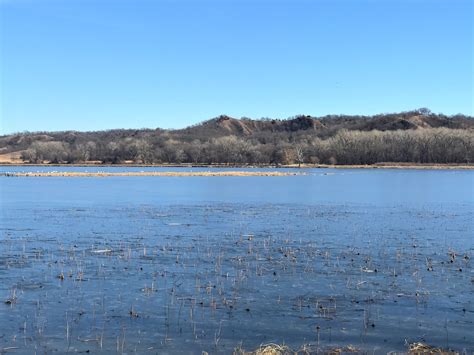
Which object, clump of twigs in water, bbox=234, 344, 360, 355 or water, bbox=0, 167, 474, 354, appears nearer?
clump of twigs in water, bbox=234, 344, 360, 355

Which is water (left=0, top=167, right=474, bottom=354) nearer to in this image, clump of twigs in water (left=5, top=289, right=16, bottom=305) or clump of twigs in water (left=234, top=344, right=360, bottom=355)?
clump of twigs in water (left=5, top=289, right=16, bottom=305)

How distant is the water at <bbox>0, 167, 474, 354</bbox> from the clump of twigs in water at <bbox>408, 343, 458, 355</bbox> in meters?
0.52

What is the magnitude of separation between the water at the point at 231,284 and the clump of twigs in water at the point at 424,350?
0.52m

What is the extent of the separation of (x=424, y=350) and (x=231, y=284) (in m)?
8.29

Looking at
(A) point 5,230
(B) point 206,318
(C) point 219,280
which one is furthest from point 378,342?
(A) point 5,230

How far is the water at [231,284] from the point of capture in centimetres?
1528

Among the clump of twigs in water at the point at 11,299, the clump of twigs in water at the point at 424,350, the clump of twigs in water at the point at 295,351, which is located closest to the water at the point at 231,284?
the clump of twigs in water at the point at 11,299

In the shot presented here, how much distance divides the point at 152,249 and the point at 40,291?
28.5 ft

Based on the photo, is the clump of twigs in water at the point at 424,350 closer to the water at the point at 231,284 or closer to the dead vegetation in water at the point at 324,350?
the dead vegetation in water at the point at 324,350

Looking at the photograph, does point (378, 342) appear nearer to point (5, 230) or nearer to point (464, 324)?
point (464, 324)

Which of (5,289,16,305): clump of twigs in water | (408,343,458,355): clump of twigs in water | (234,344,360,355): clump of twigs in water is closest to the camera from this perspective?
(234,344,360,355): clump of twigs in water

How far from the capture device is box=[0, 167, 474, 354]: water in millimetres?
15281

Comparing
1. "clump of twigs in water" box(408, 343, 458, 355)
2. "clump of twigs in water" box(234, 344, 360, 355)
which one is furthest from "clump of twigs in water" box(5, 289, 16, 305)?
"clump of twigs in water" box(408, 343, 458, 355)

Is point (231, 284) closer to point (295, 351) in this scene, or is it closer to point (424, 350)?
point (295, 351)
